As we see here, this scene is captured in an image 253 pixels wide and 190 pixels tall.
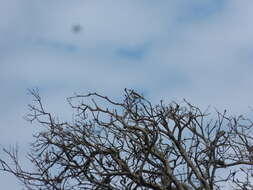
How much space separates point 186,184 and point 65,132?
2.30m

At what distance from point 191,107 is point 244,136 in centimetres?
104

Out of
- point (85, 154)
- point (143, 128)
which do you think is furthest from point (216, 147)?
point (85, 154)

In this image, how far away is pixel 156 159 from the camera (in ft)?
45.1

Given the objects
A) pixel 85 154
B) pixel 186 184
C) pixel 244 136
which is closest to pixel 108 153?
pixel 85 154

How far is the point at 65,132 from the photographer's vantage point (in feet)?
46.4

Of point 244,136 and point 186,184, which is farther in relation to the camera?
point 244,136

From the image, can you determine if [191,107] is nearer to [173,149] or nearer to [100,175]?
A: [173,149]

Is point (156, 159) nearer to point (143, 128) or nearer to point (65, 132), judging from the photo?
point (143, 128)

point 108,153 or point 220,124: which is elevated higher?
point 220,124

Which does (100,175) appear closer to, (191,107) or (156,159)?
(156,159)

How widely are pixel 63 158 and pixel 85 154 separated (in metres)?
0.38

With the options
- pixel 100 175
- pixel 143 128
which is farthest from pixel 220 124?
pixel 100 175

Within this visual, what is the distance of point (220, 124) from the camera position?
1403cm

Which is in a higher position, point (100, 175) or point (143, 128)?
point (143, 128)
